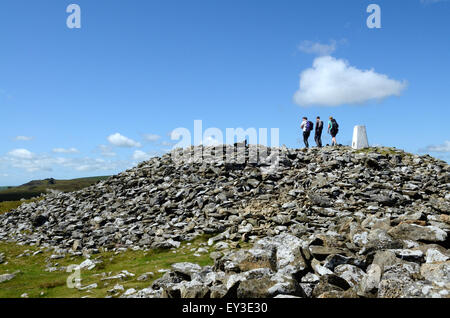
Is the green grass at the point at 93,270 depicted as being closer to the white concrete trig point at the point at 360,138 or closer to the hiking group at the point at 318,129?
the hiking group at the point at 318,129

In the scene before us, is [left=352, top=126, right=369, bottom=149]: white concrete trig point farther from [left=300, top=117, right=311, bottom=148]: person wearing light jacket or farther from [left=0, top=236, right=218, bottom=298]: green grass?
[left=0, top=236, right=218, bottom=298]: green grass

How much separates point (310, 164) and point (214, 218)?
11.8 m

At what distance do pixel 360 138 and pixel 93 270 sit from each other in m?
28.8

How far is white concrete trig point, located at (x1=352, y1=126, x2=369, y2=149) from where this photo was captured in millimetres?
34531

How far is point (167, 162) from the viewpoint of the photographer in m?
35.9

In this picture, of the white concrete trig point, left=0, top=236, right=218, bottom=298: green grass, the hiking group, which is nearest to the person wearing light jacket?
the hiking group

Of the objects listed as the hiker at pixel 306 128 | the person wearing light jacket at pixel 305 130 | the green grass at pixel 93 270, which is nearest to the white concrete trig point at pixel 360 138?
the hiker at pixel 306 128

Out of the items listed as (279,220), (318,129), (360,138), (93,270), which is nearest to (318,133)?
(318,129)

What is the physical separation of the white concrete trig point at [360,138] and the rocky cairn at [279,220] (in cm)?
153

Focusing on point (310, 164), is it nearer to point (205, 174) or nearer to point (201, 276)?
point (205, 174)

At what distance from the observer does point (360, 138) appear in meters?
34.7

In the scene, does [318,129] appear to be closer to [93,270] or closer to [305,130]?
[305,130]

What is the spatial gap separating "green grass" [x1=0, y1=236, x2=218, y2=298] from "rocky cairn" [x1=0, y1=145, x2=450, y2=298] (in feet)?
3.28
